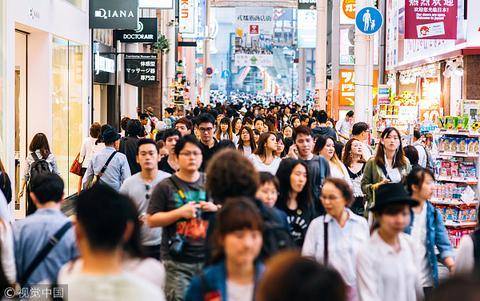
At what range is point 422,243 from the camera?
20.5 ft

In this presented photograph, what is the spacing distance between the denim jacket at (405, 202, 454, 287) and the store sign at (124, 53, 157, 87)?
51.9ft

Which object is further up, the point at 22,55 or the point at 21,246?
the point at 22,55

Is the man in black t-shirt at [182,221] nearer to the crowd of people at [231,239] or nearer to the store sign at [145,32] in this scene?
the crowd of people at [231,239]

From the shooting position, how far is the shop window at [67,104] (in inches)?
589

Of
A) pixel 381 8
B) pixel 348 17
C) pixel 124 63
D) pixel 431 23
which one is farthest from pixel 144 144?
pixel 381 8

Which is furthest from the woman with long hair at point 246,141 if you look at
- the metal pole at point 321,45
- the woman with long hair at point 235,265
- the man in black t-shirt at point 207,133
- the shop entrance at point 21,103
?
the metal pole at point 321,45

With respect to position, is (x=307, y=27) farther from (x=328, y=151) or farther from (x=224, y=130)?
(x=328, y=151)

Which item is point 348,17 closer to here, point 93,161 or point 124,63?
point 124,63

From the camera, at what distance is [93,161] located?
9938mm

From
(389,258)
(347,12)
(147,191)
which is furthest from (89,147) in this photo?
(347,12)

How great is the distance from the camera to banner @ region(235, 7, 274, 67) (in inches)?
2557

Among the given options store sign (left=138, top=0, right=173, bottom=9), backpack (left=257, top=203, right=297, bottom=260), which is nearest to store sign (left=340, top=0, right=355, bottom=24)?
store sign (left=138, top=0, right=173, bottom=9)

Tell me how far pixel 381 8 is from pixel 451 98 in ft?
48.4

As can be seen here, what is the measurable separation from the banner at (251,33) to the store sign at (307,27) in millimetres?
11351
